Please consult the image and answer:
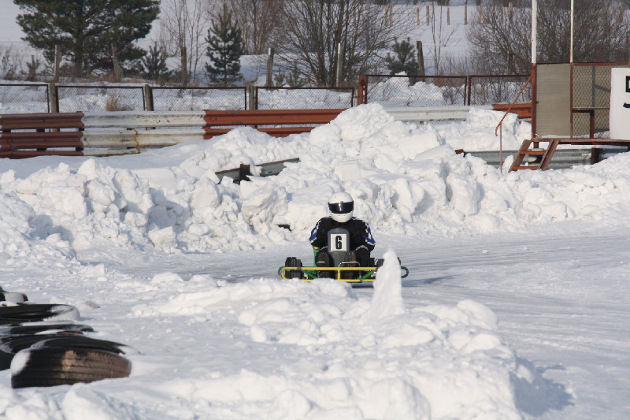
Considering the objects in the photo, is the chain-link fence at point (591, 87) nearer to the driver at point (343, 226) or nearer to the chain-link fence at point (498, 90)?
the chain-link fence at point (498, 90)

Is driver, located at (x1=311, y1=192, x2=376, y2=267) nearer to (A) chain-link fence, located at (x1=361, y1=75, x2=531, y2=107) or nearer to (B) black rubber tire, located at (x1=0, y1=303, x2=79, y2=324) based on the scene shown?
(B) black rubber tire, located at (x1=0, y1=303, x2=79, y2=324)

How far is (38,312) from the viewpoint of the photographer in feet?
20.1

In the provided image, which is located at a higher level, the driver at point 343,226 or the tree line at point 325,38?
the tree line at point 325,38

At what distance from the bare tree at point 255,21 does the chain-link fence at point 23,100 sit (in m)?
21.4

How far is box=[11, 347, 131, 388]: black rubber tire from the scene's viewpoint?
14.1 feet

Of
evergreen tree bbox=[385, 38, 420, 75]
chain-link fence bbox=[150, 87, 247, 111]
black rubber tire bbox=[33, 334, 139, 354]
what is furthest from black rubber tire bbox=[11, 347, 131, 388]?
evergreen tree bbox=[385, 38, 420, 75]

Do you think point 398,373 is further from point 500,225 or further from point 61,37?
point 61,37

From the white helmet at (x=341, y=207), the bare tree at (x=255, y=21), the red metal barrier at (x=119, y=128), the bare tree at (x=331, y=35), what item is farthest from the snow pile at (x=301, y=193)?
the bare tree at (x=255, y=21)

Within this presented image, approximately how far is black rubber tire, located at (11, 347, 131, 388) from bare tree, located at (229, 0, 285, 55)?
4510 centimetres

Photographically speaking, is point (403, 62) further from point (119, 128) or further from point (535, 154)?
point (535, 154)

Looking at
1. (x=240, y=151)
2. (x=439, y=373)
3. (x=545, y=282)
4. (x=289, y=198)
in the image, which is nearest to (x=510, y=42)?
(x=240, y=151)

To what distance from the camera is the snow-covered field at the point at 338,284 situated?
3996 mm

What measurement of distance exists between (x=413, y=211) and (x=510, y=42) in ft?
59.2

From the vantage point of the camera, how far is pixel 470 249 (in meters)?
11.3
